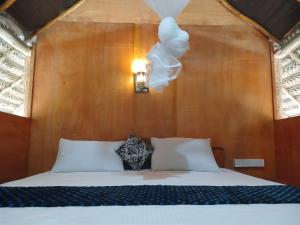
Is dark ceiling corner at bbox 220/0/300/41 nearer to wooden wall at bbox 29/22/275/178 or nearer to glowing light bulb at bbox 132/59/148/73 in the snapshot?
wooden wall at bbox 29/22/275/178

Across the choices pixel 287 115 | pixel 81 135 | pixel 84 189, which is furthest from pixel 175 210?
pixel 287 115

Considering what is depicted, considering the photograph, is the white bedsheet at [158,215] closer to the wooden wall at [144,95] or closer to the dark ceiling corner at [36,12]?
the wooden wall at [144,95]

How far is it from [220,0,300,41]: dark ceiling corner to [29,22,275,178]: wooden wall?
183 mm

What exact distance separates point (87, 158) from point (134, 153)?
1.49 feet

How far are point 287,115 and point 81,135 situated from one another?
7.61 ft

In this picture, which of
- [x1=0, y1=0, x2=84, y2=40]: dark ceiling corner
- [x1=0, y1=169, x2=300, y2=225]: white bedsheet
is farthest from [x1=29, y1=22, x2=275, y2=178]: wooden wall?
[x1=0, y1=169, x2=300, y2=225]: white bedsheet

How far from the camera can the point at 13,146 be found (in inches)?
104

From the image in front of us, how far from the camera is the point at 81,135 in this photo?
9.71ft

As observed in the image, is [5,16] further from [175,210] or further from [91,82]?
[175,210]

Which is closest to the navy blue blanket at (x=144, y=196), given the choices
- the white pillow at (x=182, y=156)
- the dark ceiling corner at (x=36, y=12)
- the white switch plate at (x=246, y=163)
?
the white pillow at (x=182, y=156)

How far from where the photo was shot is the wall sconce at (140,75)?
9.81 feet

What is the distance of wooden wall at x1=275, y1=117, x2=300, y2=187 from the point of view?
2.63 metres

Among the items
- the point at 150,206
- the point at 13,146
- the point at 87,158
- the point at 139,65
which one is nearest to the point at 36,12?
the point at 139,65

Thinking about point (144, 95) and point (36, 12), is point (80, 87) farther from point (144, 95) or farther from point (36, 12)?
point (36, 12)
